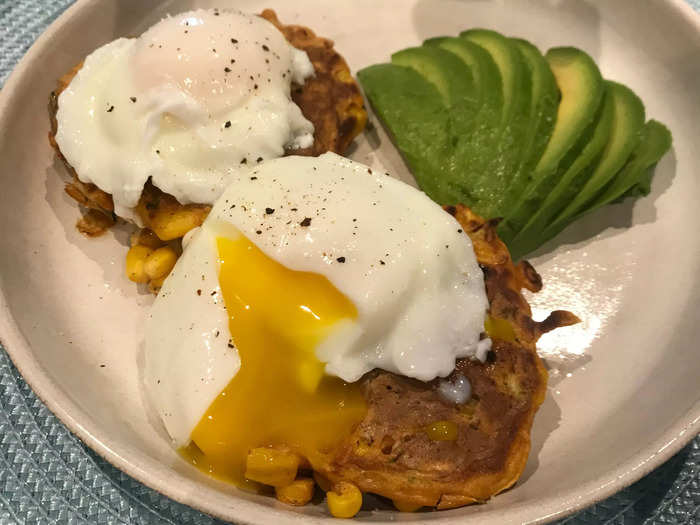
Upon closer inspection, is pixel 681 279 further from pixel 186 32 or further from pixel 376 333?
pixel 186 32

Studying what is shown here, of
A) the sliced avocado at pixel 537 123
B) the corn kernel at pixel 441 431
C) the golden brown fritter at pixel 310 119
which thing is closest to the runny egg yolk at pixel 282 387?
the corn kernel at pixel 441 431

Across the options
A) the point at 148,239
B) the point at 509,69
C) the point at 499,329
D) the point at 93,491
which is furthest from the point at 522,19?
the point at 93,491

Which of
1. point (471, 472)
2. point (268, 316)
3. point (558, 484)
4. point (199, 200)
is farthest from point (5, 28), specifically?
point (558, 484)

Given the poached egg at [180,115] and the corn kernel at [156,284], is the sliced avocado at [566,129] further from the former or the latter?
the corn kernel at [156,284]

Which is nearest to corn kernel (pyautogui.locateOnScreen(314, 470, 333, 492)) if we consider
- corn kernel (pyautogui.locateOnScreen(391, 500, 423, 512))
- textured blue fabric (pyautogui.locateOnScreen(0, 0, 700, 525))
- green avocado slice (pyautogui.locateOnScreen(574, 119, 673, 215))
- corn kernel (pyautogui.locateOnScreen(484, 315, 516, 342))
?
corn kernel (pyautogui.locateOnScreen(391, 500, 423, 512))

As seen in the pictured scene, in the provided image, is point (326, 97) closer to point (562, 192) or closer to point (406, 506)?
point (562, 192)

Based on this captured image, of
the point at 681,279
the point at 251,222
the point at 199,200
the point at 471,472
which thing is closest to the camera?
the point at 471,472
